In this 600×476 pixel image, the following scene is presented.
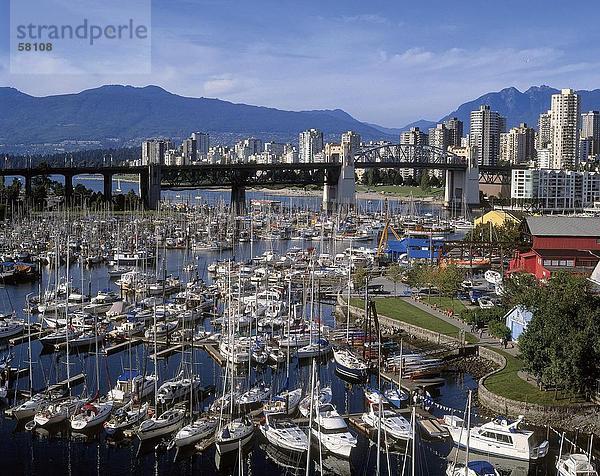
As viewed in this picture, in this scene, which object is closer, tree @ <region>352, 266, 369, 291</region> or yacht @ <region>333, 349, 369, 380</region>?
yacht @ <region>333, 349, 369, 380</region>

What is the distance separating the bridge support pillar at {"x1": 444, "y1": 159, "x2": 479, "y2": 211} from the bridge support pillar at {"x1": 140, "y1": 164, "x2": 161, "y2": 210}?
3682cm

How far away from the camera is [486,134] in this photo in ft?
543

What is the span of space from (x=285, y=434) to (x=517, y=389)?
6311 mm

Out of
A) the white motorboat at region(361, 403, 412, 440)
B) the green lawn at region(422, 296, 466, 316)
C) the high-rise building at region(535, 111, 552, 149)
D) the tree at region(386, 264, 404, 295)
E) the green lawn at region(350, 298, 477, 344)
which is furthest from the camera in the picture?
the high-rise building at region(535, 111, 552, 149)

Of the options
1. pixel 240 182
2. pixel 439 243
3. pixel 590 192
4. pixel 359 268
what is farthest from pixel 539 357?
pixel 590 192

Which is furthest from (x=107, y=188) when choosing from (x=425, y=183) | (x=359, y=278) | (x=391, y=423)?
(x=391, y=423)

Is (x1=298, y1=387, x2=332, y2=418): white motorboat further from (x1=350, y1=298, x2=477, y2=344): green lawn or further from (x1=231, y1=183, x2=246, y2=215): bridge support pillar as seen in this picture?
(x1=231, y1=183, x2=246, y2=215): bridge support pillar

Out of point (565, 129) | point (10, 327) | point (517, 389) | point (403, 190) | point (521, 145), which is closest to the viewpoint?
point (517, 389)

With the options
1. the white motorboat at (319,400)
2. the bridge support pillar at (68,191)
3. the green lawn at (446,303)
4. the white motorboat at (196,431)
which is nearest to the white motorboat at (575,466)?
the white motorboat at (319,400)

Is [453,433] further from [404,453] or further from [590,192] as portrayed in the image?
[590,192]

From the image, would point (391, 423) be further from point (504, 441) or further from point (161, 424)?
point (161, 424)

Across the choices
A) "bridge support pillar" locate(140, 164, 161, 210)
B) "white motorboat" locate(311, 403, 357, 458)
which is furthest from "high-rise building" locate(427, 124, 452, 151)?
"white motorboat" locate(311, 403, 357, 458)

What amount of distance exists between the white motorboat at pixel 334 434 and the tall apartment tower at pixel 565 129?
112 metres

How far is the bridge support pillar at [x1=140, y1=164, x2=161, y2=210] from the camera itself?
7356 cm
